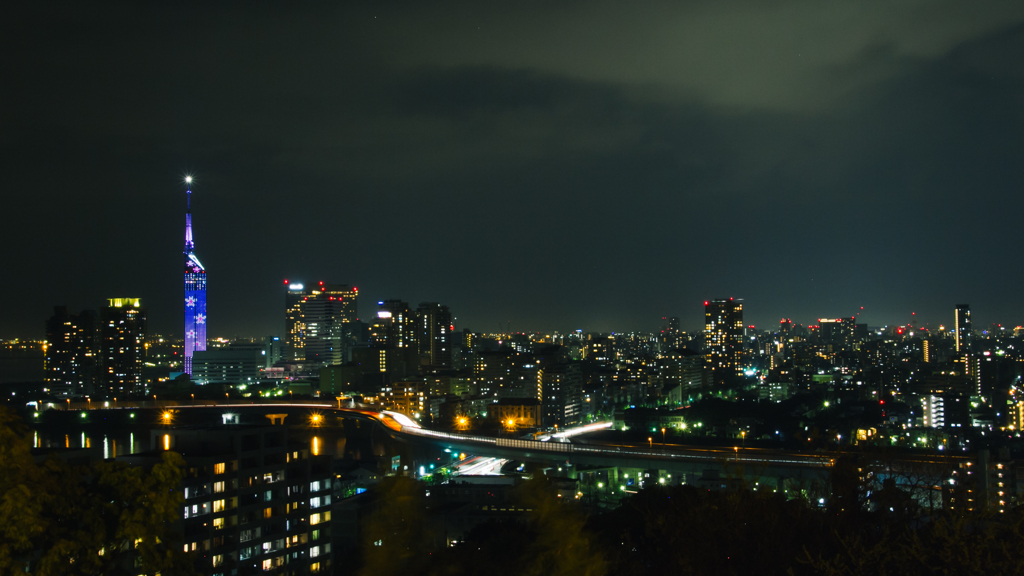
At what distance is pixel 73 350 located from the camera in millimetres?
38875

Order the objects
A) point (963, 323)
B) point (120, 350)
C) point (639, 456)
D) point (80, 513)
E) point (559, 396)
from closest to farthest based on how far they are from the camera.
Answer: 1. point (80, 513)
2. point (639, 456)
3. point (559, 396)
4. point (120, 350)
5. point (963, 323)

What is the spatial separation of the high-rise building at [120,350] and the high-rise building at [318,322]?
2114cm

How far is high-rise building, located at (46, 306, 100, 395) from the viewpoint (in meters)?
38.4

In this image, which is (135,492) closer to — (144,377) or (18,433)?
(18,433)

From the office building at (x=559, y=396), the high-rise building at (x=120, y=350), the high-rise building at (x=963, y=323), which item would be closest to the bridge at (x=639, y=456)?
the office building at (x=559, y=396)

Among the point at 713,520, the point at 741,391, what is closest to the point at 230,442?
the point at 713,520

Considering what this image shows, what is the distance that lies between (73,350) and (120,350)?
2.27 metres

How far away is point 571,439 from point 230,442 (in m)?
13.9

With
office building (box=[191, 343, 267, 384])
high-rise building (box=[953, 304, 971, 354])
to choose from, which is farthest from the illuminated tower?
high-rise building (box=[953, 304, 971, 354])

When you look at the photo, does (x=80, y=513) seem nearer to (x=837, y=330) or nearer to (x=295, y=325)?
(x=295, y=325)

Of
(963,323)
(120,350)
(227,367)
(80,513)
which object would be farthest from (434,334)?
(80,513)

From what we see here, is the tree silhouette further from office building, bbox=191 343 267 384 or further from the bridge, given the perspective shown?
office building, bbox=191 343 267 384

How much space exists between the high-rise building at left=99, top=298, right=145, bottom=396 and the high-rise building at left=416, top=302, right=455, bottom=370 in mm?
15424

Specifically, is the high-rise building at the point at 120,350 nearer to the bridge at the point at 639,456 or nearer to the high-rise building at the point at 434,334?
the high-rise building at the point at 434,334
